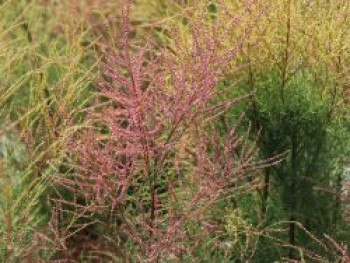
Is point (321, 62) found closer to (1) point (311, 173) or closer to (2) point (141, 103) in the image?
(1) point (311, 173)

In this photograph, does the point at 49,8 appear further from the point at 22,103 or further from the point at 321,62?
the point at 321,62

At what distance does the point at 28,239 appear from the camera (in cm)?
255

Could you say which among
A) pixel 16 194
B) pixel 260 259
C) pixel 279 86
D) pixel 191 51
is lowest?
pixel 260 259

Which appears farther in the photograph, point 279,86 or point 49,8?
point 49,8

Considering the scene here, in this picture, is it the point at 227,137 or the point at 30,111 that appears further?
the point at 227,137

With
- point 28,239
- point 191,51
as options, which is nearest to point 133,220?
point 28,239

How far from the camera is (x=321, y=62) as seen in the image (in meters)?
2.66

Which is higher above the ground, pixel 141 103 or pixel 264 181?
pixel 141 103

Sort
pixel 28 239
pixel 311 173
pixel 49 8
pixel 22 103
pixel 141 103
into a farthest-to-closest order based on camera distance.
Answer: pixel 49 8
pixel 22 103
pixel 311 173
pixel 28 239
pixel 141 103

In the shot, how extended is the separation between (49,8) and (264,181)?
1.92 meters

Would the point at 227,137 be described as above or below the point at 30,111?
below

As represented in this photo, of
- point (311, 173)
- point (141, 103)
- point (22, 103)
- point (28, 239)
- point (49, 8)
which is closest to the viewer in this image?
point (141, 103)

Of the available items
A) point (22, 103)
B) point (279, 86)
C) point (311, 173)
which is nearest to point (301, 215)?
point (311, 173)

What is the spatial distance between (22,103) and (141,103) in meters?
1.55
